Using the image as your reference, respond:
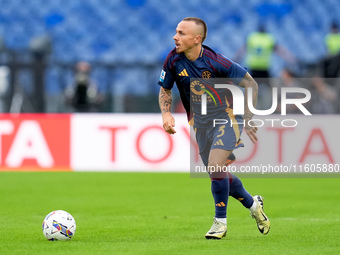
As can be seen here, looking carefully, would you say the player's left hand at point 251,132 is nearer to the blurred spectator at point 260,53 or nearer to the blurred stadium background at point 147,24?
the blurred spectator at point 260,53

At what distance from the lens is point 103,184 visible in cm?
1102

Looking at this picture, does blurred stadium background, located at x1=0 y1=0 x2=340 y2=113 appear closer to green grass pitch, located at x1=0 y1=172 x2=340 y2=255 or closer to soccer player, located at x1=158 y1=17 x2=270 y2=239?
green grass pitch, located at x1=0 y1=172 x2=340 y2=255

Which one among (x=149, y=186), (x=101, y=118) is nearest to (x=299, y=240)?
(x=149, y=186)

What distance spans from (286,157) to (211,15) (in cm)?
810

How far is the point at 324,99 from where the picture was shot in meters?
13.0

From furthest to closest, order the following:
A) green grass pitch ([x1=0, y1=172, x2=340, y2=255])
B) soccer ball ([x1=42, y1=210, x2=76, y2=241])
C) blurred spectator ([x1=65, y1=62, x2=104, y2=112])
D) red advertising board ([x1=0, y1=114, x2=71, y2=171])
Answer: blurred spectator ([x1=65, y1=62, x2=104, y2=112]), red advertising board ([x1=0, y1=114, x2=71, y2=171]), soccer ball ([x1=42, y1=210, x2=76, y2=241]), green grass pitch ([x1=0, y1=172, x2=340, y2=255])

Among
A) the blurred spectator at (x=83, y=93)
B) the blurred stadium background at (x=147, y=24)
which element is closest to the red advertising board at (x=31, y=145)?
the blurred spectator at (x=83, y=93)

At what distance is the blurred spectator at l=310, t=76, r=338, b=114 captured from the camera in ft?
42.3

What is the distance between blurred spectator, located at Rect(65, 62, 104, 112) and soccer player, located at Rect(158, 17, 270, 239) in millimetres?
8575

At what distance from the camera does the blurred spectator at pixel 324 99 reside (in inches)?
507

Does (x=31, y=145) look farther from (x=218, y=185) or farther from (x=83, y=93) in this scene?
(x=218, y=185)

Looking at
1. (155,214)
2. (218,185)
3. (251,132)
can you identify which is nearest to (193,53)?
(251,132)

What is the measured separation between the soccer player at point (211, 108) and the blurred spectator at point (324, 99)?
7.00 meters

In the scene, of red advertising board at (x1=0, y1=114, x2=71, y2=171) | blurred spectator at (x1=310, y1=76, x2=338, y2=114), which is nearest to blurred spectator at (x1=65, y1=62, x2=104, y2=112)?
red advertising board at (x1=0, y1=114, x2=71, y2=171)
